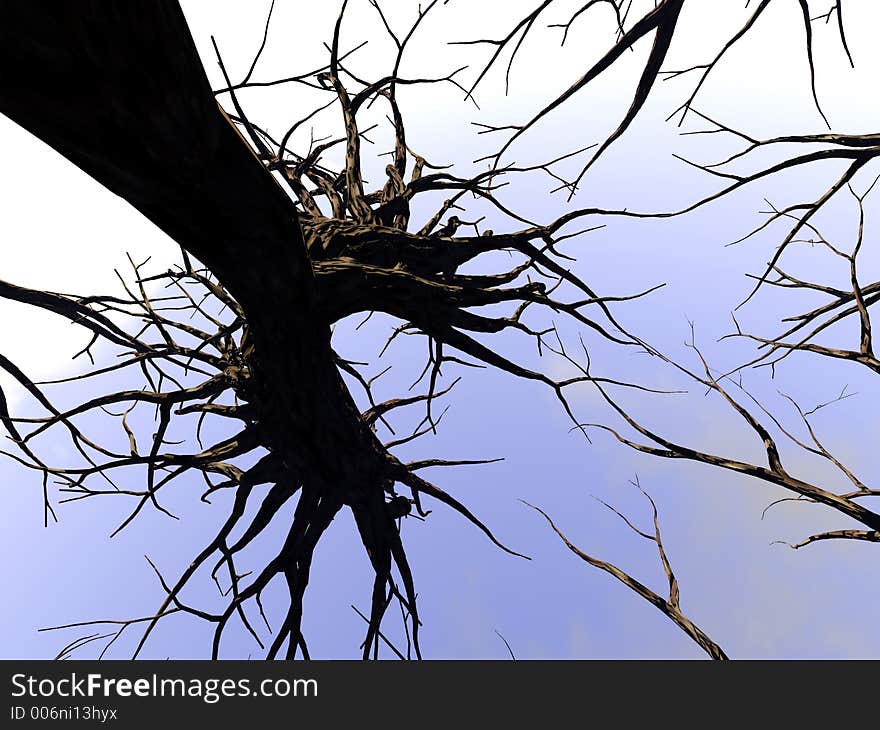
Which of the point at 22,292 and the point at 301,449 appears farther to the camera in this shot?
the point at 301,449

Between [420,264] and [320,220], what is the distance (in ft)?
1.90

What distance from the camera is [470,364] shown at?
11.0 ft

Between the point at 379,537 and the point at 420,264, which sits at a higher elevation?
the point at 420,264

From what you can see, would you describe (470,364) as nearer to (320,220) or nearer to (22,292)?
(320,220)

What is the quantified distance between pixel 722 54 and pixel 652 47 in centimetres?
30
